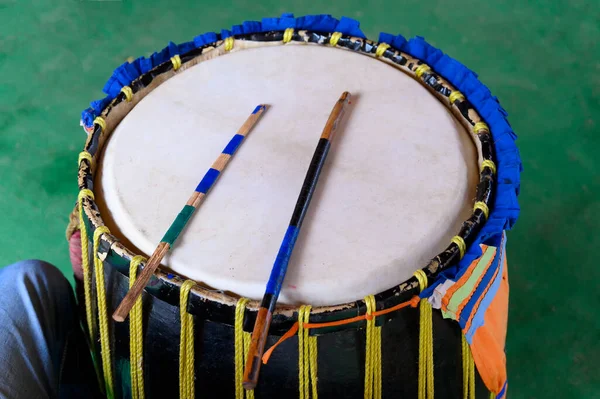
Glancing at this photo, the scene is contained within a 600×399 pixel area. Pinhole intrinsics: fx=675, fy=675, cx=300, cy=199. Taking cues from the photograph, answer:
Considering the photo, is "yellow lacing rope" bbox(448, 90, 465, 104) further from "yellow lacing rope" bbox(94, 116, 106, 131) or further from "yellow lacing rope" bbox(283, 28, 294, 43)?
"yellow lacing rope" bbox(94, 116, 106, 131)

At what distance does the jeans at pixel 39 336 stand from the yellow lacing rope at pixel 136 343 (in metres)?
0.17

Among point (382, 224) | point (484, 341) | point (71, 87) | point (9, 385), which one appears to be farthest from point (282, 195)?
point (71, 87)

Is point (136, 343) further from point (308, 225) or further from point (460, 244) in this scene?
point (460, 244)

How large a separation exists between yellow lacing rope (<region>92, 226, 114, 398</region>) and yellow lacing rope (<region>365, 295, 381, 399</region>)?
371 millimetres

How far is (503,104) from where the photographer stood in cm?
202

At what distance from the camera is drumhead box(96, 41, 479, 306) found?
2.89 feet

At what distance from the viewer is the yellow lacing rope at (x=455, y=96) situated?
112cm

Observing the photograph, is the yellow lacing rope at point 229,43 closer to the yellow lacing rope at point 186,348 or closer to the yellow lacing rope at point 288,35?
the yellow lacing rope at point 288,35

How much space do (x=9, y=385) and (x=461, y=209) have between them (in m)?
0.71

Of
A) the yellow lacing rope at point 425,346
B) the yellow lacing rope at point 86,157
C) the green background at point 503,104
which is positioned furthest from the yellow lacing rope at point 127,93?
the green background at point 503,104

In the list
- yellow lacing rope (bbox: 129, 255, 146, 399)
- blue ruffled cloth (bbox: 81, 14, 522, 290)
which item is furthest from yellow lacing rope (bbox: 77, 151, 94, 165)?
yellow lacing rope (bbox: 129, 255, 146, 399)

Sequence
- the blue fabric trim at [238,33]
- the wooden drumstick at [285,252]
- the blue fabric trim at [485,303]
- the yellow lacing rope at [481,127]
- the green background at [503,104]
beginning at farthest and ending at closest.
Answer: the green background at [503,104] < the blue fabric trim at [238,33] < the yellow lacing rope at [481,127] < the blue fabric trim at [485,303] < the wooden drumstick at [285,252]

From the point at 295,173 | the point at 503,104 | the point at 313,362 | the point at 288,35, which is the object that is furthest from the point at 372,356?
the point at 503,104

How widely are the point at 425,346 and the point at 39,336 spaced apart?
0.62 metres
